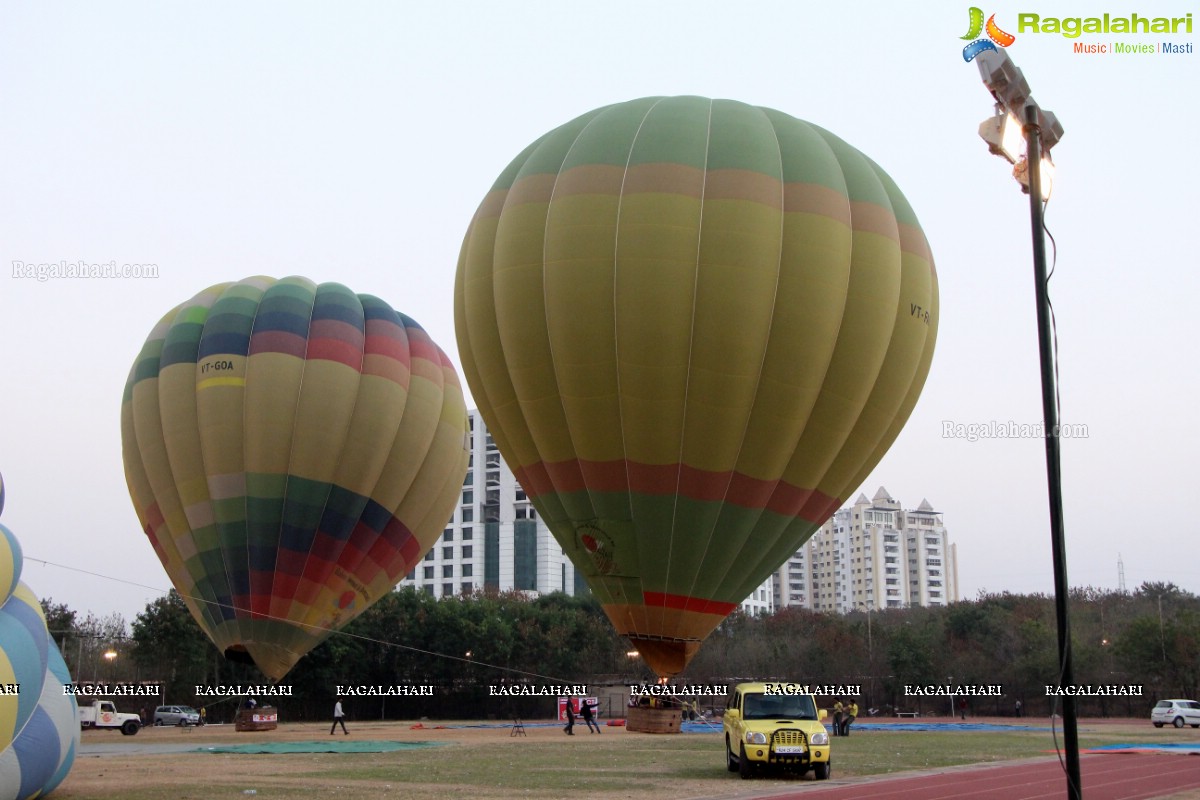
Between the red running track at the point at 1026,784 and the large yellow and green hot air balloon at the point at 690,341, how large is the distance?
4.07 meters

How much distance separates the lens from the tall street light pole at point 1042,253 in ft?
21.6

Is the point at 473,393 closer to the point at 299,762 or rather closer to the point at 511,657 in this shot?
the point at 299,762

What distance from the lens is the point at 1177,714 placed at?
1345 inches

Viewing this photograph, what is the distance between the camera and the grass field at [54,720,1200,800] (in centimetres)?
1347

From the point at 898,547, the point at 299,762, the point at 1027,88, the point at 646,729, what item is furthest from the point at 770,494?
the point at 898,547

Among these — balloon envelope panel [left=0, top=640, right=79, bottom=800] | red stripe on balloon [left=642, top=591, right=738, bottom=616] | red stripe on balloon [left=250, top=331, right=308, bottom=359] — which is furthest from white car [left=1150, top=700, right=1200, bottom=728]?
balloon envelope panel [left=0, top=640, right=79, bottom=800]

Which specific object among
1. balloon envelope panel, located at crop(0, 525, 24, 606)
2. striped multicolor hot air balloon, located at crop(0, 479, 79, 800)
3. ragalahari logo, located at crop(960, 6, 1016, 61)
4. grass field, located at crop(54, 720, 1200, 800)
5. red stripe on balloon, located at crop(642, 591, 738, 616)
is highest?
→ ragalahari logo, located at crop(960, 6, 1016, 61)

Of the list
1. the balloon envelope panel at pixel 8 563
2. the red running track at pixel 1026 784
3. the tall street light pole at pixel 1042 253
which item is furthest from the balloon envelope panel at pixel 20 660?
the tall street light pole at pixel 1042 253

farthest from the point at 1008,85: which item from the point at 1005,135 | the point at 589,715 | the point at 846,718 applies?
the point at 589,715

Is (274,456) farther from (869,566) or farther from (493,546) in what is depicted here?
(869,566)

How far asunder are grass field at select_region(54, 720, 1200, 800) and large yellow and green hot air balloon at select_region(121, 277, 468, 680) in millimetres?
3501

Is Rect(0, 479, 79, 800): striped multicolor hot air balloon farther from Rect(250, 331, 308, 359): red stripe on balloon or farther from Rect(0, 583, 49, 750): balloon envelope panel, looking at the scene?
Rect(250, 331, 308, 359): red stripe on balloon

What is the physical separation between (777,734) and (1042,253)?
31.5 feet

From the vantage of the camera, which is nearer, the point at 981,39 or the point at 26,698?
the point at 981,39
